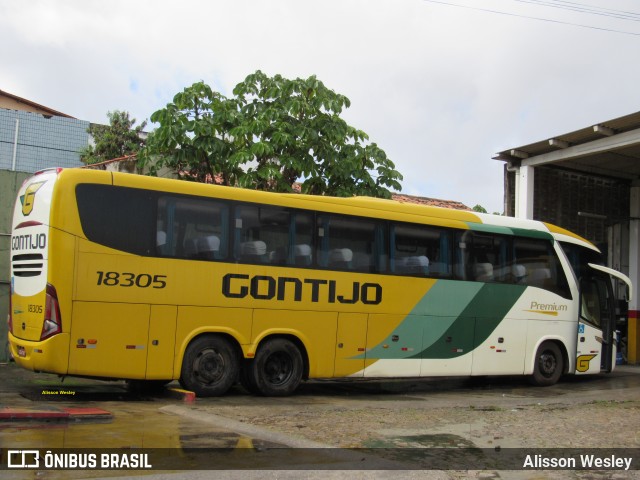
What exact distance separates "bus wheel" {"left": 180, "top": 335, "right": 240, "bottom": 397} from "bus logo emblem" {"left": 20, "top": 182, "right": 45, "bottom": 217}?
116 inches

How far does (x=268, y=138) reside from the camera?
51.6 ft

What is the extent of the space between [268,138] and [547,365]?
7530 mm

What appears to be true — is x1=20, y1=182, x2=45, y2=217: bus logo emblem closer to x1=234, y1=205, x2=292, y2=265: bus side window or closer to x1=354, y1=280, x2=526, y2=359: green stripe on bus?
x1=234, y1=205, x2=292, y2=265: bus side window

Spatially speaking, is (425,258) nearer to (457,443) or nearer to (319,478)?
(457,443)

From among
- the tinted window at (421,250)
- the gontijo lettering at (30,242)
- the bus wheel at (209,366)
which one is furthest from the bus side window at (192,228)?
the tinted window at (421,250)

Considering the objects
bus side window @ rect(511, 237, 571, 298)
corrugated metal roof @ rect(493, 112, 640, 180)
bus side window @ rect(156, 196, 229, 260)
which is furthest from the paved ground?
corrugated metal roof @ rect(493, 112, 640, 180)

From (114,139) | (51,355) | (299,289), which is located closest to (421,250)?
(299,289)

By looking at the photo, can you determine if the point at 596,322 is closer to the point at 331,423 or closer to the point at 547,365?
the point at 547,365

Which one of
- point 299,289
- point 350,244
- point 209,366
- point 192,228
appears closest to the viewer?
point 192,228

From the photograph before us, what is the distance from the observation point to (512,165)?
19906mm

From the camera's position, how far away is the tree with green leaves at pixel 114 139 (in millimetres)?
28219

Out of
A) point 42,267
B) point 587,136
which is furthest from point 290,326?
point 587,136

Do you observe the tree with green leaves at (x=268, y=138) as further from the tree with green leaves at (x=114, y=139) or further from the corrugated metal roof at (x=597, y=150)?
the tree with green leaves at (x=114, y=139)

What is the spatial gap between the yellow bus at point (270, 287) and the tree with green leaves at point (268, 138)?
3548mm
